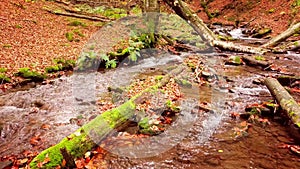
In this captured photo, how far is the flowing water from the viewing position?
3869 mm

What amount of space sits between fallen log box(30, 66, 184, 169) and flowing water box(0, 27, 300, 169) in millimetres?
481

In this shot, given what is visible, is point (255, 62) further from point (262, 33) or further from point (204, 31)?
point (262, 33)

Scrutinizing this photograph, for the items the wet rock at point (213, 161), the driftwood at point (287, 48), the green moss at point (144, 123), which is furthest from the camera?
the driftwood at point (287, 48)

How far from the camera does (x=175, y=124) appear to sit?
17.0 ft

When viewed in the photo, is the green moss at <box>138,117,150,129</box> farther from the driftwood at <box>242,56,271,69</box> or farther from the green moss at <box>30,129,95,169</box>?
the driftwood at <box>242,56,271,69</box>

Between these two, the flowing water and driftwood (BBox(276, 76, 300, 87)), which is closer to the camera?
the flowing water

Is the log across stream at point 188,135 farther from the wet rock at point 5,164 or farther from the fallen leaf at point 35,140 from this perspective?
the wet rock at point 5,164

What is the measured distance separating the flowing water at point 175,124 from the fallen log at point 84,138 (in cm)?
48

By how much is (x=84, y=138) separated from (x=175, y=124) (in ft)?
6.94

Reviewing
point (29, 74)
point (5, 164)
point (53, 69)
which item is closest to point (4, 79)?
point (29, 74)

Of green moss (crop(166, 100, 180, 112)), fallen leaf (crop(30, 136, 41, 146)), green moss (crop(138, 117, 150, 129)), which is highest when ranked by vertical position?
green moss (crop(166, 100, 180, 112))

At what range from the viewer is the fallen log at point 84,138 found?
341cm

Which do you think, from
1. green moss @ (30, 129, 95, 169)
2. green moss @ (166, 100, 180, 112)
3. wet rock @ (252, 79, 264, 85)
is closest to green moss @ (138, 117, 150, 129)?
green moss @ (166, 100, 180, 112)

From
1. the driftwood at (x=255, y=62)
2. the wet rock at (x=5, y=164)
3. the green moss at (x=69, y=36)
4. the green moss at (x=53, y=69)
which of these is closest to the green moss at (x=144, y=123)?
the wet rock at (x=5, y=164)
